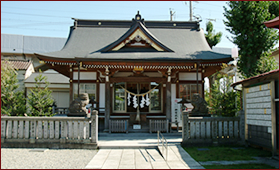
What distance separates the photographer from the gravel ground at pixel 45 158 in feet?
21.6

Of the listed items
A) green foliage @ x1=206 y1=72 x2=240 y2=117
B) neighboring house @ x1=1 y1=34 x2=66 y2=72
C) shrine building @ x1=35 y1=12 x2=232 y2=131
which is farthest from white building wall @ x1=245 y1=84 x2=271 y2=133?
neighboring house @ x1=1 y1=34 x2=66 y2=72

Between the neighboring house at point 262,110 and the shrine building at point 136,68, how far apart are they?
388 centimetres

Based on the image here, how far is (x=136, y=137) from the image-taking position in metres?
11.5

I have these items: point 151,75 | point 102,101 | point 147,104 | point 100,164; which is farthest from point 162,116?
point 100,164

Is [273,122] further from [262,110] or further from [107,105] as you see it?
[107,105]

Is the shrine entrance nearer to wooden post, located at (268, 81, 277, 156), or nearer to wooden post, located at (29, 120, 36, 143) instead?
wooden post, located at (29, 120, 36, 143)

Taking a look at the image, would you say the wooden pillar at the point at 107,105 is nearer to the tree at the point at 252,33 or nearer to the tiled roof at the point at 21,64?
the tree at the point at 252,33

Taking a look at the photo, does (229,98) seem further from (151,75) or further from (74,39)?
(74,39)

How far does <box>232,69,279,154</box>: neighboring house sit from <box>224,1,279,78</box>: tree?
14.2 ft

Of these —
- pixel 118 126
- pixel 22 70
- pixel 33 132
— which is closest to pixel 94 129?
pixel 33 132

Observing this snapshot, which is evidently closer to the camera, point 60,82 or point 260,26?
point 260,26

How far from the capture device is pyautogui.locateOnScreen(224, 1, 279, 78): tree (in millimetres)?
12672

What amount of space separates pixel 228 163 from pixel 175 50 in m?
9.08

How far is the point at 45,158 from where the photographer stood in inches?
294
